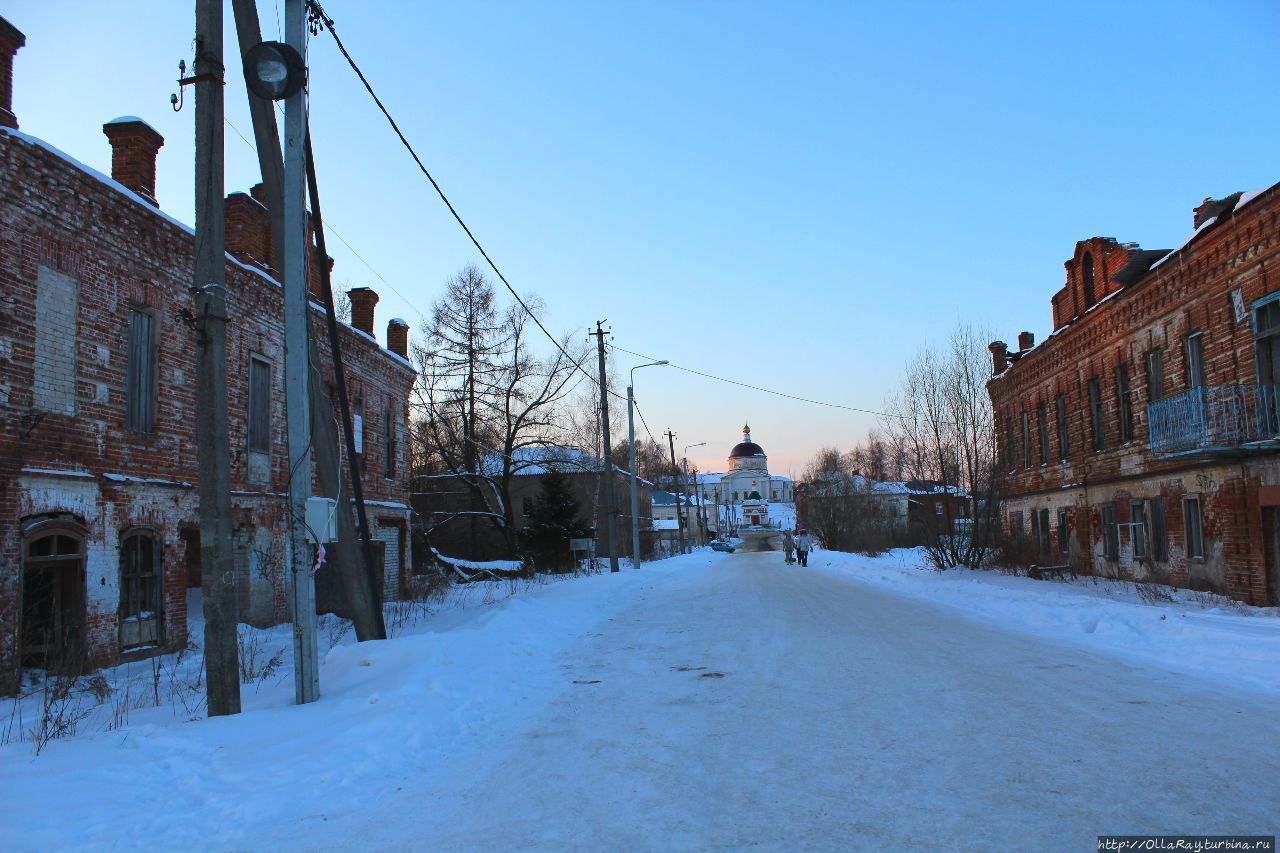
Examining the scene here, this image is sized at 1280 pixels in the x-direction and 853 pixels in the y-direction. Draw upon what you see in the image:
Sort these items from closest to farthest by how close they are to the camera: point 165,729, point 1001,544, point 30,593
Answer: point 165,729 → point 30,593 → point 1001,544

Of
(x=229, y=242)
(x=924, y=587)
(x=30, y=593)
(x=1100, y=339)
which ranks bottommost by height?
(x=924, y=587)

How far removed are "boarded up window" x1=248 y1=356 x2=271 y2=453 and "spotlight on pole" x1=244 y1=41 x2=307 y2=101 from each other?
10044mm

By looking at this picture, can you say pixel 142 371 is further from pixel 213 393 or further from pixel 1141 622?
pixel 1141 622

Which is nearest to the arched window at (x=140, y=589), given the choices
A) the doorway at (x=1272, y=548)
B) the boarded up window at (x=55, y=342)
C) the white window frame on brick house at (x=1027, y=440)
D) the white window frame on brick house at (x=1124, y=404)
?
the boarded up window at (x=55, y=342)

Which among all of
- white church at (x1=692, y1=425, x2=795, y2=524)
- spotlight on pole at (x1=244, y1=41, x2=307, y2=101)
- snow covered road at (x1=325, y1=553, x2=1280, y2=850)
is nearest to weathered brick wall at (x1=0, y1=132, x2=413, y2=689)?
spotlight on pole at (x1=244, y1=41, x2=307, y2=101)

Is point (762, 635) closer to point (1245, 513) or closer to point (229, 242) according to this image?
point (1245, 513)

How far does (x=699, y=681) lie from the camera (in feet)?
30.5

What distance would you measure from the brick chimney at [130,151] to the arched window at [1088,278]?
23261mm

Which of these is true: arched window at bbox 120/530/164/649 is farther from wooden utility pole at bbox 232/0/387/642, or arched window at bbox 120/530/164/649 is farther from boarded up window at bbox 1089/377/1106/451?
boarded up window at bbox 1089/377/1106/451

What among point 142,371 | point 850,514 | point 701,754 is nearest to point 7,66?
point 142,371

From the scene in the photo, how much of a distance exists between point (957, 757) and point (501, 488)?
34.3 meters

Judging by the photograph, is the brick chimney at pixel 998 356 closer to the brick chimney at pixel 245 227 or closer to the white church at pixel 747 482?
the brick chimney at pixel 245 227

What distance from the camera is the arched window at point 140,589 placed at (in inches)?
500

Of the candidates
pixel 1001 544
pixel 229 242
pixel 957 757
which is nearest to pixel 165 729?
pixel 957 757
